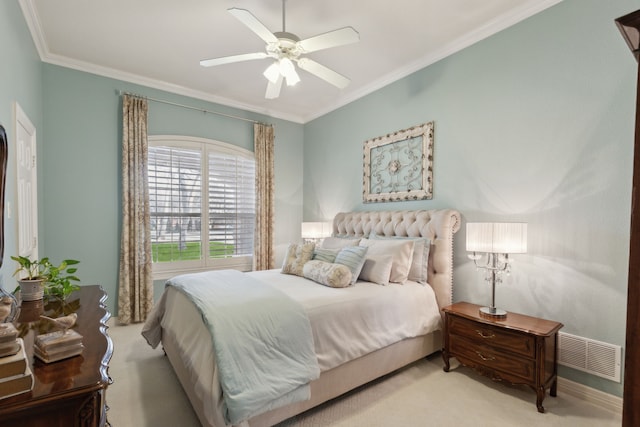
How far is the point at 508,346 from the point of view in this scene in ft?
7.49

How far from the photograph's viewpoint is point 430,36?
2.99 meters

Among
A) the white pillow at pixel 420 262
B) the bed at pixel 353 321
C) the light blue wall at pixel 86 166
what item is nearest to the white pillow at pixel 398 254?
the bed at pixel 353 321

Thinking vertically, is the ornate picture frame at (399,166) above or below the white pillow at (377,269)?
above

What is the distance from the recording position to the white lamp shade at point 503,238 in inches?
91.7

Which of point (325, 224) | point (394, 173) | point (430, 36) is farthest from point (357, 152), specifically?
point (430, 36)

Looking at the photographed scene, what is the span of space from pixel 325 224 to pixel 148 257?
2.41 meters

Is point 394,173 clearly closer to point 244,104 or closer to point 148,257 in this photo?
point 244,104

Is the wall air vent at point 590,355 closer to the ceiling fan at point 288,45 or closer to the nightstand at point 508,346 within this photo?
the nightstand at point 508,346

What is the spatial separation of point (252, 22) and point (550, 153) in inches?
99.0

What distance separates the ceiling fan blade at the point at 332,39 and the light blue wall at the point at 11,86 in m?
2.00

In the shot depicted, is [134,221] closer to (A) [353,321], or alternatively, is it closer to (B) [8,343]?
(A) [353,321]

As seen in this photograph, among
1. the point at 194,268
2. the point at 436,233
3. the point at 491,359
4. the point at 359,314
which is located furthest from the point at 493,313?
the point at 194,268

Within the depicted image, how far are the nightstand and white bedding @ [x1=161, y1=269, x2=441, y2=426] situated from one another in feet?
0.92

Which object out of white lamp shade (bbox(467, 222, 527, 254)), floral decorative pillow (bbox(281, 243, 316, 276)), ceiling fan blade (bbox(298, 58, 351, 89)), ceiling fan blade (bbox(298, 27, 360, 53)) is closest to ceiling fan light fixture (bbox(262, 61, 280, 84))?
ceiling fan blade (bbox(298, 58, 351, 89))
